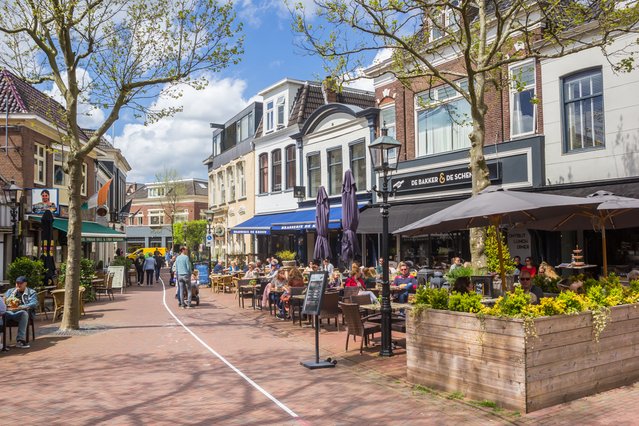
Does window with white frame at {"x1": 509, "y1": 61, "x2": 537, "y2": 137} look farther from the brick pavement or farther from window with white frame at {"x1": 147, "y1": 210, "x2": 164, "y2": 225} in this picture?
window with white frame at {"x1": 147, "y1": 210, "x2": 164, "y2": 225}

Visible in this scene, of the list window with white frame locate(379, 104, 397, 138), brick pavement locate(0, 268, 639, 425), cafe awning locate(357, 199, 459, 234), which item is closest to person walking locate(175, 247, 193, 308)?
brick pavement locate(0, 268, 639, 425)

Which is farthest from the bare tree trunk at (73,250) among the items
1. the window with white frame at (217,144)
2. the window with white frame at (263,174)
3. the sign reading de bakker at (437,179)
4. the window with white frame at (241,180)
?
the window with white frame at (217,144)

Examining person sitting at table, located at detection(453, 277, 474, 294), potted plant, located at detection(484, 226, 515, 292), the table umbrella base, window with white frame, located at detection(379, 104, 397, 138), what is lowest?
the table umbrella base

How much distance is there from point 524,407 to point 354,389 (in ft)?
7.00

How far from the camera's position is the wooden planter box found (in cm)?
567

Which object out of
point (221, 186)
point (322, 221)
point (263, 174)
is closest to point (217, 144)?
point (221, 186)

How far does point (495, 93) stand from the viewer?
54.3 ft

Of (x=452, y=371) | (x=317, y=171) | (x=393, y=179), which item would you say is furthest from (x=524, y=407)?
(x=317, y=171)

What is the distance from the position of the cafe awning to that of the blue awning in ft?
5.14

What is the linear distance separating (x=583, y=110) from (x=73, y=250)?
12888 mm

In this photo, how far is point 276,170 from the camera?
1164 inches

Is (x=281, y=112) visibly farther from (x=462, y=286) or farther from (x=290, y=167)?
(x=462, y=286)

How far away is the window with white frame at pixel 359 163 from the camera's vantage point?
22.5 metres

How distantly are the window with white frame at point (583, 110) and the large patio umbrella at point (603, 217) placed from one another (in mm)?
3664
